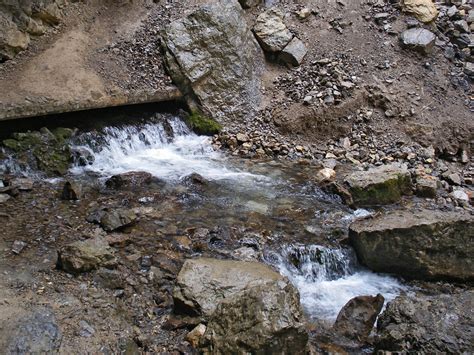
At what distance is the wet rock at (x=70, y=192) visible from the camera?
5820 millimetres

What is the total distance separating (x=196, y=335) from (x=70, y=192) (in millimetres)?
3074

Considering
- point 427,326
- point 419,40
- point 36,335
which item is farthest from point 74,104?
point 419,40

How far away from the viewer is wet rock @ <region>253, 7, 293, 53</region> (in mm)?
9750

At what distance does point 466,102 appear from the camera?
31.0ft

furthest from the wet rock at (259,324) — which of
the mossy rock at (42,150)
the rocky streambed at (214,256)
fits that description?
the mossy rock at (42,150)

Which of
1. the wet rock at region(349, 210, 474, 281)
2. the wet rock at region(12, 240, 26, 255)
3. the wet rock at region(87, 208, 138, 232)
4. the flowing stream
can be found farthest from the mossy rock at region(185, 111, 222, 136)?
the wet rock at region(12, 240, 26, 255)

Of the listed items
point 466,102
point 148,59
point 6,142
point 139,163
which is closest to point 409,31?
point 466,102

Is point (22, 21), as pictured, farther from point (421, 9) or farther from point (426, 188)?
point (421, 9)

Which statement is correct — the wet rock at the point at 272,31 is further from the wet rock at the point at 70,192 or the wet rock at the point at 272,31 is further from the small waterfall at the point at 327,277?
the small waterfall at the point at 327,277

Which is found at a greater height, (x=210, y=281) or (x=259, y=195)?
(x=259, y=195)

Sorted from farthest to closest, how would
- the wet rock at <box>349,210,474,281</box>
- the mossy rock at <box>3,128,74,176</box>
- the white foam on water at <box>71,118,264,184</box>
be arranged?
the white foam on water at <box>71,118,264,184</box> < the mossy rock at <box>3,128,74,176</box> < the wet rock at <box>349,210,474,281</box>

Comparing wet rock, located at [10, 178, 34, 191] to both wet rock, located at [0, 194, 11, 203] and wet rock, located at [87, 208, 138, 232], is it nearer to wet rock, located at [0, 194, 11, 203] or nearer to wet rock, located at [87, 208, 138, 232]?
wet rock, located at [0, 194, 11, 203]

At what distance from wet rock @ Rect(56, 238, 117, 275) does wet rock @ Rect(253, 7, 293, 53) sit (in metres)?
6.67

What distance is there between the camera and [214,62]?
9047mm
